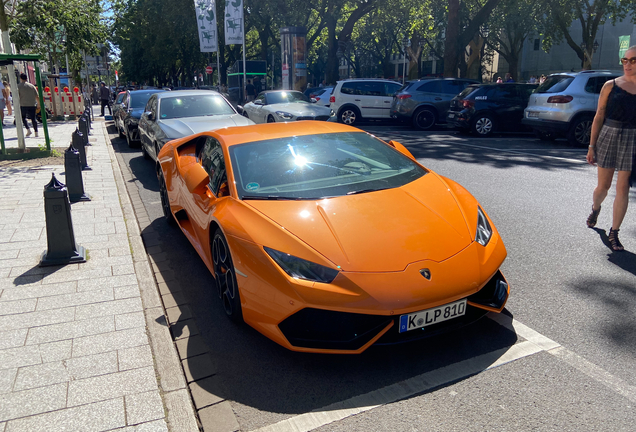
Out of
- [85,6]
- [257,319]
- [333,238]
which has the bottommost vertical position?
[257,319]

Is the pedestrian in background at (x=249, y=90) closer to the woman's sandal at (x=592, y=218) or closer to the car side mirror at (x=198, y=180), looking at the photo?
the woman's sandal at (x=592, y=218)

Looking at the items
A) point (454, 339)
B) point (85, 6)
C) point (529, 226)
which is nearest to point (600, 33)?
point (85, 6)

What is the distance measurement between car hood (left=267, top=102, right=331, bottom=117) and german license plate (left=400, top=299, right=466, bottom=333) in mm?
12285

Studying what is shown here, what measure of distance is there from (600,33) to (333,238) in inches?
1867

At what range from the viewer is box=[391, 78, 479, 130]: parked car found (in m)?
17.2

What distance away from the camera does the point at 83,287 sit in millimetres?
4285

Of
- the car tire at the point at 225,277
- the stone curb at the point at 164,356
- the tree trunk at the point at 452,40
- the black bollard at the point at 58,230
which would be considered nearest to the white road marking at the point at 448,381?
the stone curb at the point at 164,356

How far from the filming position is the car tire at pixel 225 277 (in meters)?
3.46

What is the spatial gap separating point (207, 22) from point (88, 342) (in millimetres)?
26681

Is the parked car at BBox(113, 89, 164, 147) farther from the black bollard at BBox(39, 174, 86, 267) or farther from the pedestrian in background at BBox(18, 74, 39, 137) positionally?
the black bollard at BBox(39, 174, 86, 267)

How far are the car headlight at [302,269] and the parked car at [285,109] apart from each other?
11.5 m

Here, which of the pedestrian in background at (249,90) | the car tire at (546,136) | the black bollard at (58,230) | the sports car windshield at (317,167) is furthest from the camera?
the pedestrian in background at (249,90)

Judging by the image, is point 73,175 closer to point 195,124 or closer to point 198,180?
point 195,124

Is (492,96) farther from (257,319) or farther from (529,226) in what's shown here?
(257,319)
